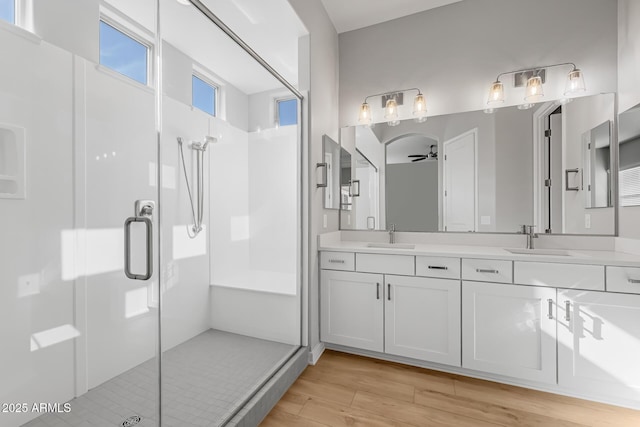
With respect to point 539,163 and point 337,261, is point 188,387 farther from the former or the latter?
point 539,163

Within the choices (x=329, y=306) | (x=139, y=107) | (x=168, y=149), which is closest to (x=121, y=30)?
(x=139, y=107)

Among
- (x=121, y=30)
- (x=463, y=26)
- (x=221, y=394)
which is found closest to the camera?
(x=121, y=30)

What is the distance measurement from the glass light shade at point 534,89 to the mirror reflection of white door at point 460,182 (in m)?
0.46

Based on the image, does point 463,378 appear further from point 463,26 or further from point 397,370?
point 463,26

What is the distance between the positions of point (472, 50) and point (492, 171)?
111cm

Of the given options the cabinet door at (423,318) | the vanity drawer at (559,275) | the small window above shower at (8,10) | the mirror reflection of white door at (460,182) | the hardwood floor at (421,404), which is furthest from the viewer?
the mirror reflection of white door at (460,182)

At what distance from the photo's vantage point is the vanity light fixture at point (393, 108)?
2.68 m

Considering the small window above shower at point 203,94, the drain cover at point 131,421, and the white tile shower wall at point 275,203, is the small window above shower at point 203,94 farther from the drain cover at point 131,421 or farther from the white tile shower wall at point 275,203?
the drain cover at point 131,421

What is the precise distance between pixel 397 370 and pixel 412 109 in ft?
7.46

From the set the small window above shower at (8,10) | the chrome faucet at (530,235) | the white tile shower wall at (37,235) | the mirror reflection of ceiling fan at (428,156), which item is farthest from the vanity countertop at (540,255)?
the small window above shower at (8,10)

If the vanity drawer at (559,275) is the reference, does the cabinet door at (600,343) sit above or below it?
below

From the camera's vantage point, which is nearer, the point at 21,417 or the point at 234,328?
the point at 21,417

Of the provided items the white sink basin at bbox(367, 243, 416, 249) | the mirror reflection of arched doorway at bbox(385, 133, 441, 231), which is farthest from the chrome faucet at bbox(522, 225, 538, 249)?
the white sink basin at bbox(367, 243, 416, 249)

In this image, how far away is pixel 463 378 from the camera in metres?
2.04
